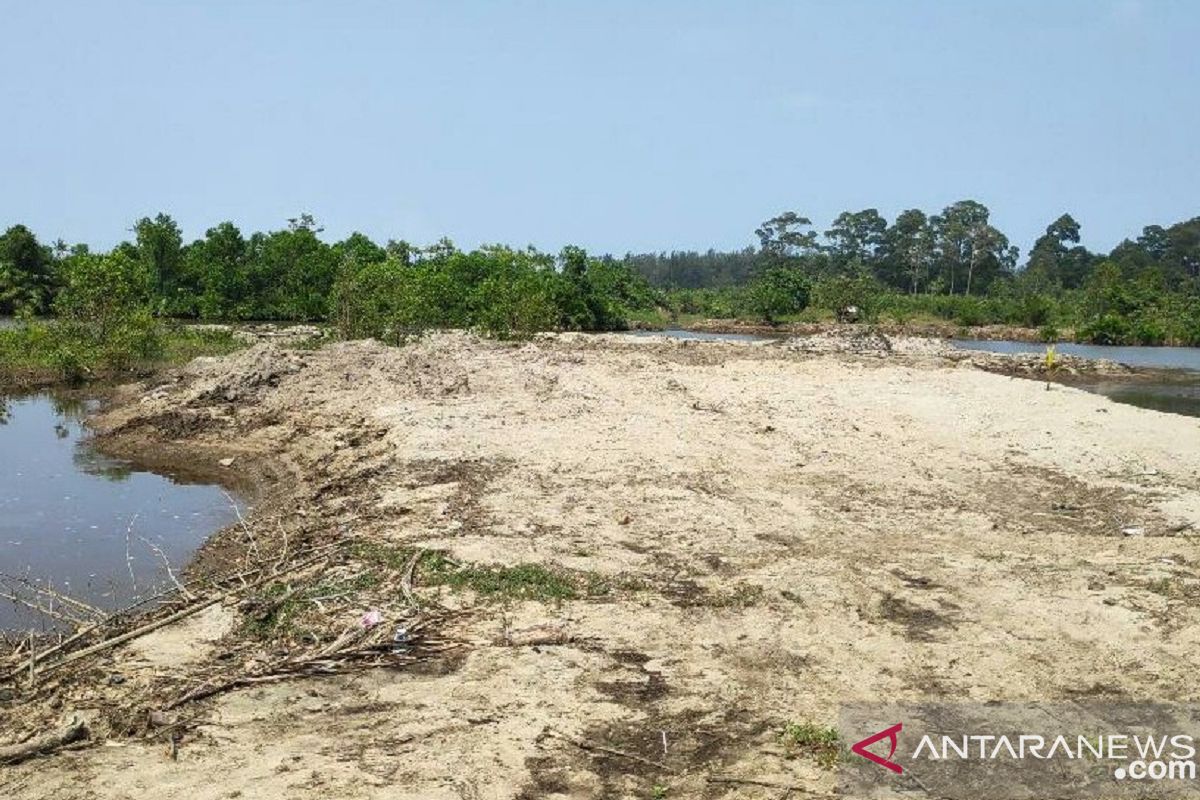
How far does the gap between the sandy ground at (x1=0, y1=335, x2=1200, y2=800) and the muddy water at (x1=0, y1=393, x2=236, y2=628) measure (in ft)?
3.75

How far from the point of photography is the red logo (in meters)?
4.66

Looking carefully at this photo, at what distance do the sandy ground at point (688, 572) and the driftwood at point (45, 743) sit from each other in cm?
10

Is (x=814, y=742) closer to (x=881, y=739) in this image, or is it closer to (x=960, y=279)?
(x=881, y=739)

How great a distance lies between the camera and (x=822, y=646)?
6.22 m

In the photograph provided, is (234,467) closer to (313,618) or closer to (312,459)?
(312,459)

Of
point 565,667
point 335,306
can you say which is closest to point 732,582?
point 565,667

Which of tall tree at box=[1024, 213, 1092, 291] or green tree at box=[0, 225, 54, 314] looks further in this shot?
tall tree at box=[1024, 213, 1092, 291]

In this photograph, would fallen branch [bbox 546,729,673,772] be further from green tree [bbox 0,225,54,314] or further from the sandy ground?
green tree [bbox 0,225,54,314]

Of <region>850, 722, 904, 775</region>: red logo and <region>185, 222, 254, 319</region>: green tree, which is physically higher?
<region>185, 222, 254, 319</region>: green tree

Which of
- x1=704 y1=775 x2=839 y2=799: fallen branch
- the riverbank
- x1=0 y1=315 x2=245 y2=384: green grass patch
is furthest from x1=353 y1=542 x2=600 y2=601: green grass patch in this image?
the riverbank

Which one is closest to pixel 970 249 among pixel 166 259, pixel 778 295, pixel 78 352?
pixel 778 295

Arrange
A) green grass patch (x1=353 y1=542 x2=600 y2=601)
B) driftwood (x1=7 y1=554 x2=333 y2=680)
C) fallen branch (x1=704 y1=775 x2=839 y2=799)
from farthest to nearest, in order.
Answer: green grass patch (x1=353 y1=542 x2=600 y2=601)
driftwood (x1=7 y1=554 x2=333 y2=680)
fallen branch (x1=704 y1=775 x2=839 y2=799)

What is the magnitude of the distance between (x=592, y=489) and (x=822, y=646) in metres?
4.50

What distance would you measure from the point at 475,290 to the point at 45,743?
40149 millimetres
